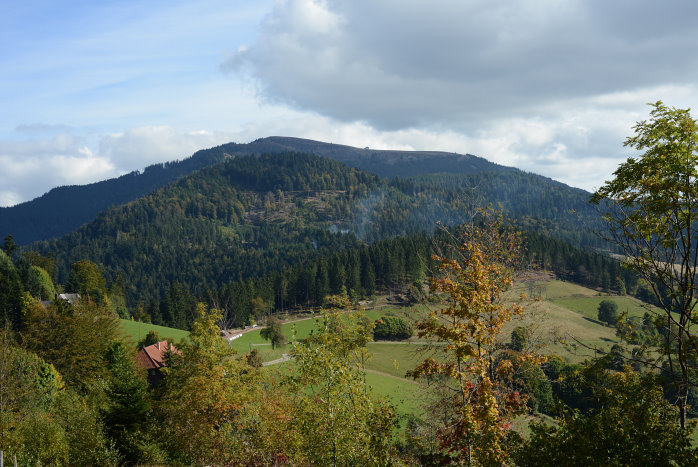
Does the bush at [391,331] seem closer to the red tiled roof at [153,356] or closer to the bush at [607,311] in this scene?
the red tiled roof at [153,356]

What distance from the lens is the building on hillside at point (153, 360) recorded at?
194 feet

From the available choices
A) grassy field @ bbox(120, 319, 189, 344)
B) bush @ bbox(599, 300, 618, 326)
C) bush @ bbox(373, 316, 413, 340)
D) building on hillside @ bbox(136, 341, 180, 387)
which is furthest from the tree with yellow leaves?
bush @ bbox(599, 300, 618, 326)

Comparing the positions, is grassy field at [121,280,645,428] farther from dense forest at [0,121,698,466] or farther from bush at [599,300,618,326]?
dense forest at [0,121,698,466]

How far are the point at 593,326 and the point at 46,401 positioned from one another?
10500cm

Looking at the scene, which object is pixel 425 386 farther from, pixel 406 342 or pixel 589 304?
A: pixel 589 304

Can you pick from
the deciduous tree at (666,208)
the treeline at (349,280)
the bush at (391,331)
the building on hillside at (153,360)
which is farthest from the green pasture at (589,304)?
the deciduous tree at (666,208)

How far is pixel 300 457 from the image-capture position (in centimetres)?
1667

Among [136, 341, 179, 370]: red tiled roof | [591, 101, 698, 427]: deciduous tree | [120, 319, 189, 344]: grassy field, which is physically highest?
[591, 101, 698, 427]: deciduous tree

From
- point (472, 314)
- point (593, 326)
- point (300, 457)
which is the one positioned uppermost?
point (472, 314)

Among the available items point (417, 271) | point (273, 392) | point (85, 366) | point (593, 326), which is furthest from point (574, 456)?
point (417, 271)

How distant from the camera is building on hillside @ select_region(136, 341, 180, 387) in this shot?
59094 mm

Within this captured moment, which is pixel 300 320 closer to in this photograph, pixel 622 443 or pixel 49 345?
pixel 49 345

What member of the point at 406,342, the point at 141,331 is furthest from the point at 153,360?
the point at 406,342

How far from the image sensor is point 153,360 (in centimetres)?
6128
